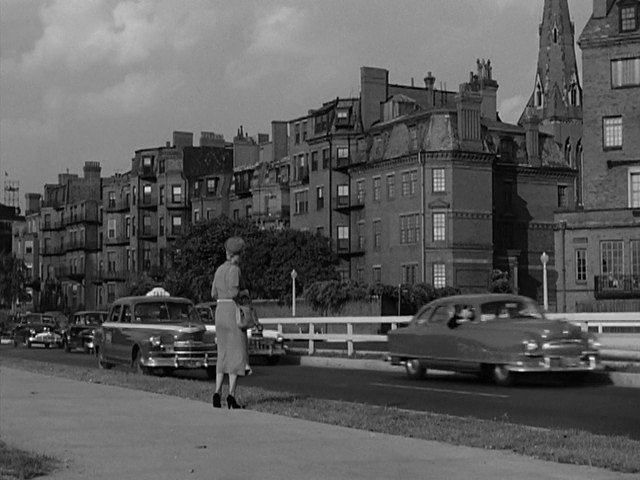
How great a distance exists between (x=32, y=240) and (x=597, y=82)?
8921 centimetres

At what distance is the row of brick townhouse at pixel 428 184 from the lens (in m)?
63.8

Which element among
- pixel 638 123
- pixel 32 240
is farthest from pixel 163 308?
pixel 32 240

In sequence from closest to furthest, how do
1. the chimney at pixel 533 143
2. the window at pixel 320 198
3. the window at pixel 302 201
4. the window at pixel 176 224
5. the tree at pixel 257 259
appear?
1. the tree at pixel 257 259
2. the chimney at pixel 533 143
3. the window at pixel 320 198
4. the window at pixel 302 201
5. the window at pixel 176 224

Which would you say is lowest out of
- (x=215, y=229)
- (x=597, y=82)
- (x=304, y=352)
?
(x=304, y=352)

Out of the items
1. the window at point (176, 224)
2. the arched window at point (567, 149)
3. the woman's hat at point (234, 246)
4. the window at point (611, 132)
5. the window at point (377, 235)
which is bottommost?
the woman's hat at point (234, 246)

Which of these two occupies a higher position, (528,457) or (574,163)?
(574,163)

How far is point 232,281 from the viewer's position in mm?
14117

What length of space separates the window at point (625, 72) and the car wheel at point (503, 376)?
45.4 metres

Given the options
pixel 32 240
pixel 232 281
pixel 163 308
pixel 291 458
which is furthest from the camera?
pixel 32 240

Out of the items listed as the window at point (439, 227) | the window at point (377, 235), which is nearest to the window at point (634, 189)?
the window at point (439, 227)

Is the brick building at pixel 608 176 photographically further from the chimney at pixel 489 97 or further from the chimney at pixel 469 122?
the chimney at pixel 489 97

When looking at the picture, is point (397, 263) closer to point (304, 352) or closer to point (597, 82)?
point (597, 82)

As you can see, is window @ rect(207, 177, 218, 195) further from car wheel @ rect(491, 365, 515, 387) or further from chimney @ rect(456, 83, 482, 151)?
car wheel @ rect(491, 365, 515, 387)

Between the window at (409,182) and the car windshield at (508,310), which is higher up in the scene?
the window at (409,182)
